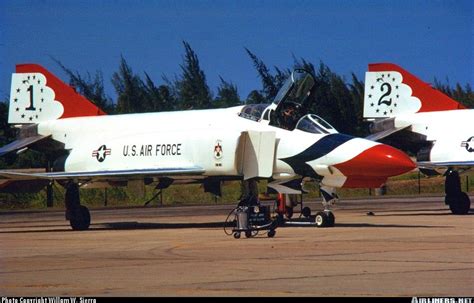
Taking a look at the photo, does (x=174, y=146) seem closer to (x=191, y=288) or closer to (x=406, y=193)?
(x=191, y=288)

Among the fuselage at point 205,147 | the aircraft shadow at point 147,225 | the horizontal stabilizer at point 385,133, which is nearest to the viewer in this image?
the fuselage at point 205,147

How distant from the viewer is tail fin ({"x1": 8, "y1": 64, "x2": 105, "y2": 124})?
28.3 meters

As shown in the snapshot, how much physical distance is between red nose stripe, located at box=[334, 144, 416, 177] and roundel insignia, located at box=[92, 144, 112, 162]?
621cm

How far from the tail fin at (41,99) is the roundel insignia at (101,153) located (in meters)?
2.66

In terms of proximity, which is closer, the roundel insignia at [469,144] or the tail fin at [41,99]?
the roundel insignia at [469,144]

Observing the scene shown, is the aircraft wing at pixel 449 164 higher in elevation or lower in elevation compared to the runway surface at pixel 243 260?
higher

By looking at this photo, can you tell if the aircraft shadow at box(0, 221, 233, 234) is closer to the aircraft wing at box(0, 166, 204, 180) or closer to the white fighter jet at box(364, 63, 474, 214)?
the aircraft wing at box(0, 166, 204, 180)

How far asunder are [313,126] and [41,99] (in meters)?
8.67

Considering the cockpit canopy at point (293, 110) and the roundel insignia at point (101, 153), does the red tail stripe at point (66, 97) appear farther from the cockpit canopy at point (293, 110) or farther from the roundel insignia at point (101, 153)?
the cockpit canopy at point (293, 110)

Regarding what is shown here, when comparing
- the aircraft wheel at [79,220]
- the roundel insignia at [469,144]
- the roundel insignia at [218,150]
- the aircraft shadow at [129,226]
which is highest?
the roundel insignia at [469,144]

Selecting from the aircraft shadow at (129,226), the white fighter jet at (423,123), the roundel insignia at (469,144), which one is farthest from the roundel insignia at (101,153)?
the roundel insignia at (469,144)

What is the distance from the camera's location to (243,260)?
14266 millimetres

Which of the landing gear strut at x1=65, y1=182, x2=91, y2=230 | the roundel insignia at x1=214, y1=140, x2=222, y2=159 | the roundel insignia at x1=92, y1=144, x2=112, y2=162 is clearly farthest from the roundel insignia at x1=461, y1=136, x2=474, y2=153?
the landing gear strut at x1=65, y1=182, x2=91, y2=230

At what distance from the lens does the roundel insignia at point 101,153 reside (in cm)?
2548
